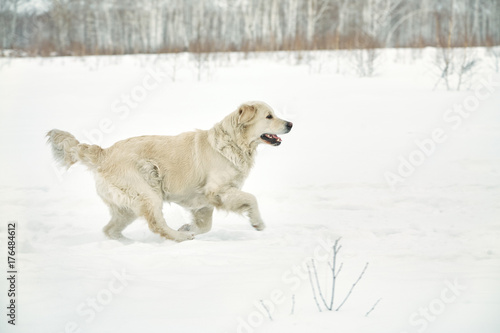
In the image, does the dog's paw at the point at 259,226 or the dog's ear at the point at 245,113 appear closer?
the dog's paw at the point at 259,226

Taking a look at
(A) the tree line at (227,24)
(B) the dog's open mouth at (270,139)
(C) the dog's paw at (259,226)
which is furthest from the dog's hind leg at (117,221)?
(A) the tree line at (227,24)

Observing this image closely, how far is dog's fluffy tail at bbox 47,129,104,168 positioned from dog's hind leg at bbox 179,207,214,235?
1.22 m

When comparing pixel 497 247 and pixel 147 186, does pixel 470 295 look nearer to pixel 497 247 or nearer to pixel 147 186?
pixel 497 247

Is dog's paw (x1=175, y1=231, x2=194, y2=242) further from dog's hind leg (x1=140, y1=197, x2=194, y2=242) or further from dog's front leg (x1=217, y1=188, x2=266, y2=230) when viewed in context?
dog's front leg (x1=217, y1=188, x2=266, y2=230)

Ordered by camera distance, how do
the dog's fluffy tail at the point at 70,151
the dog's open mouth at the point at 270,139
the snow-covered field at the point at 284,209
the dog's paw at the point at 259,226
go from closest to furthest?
the snow-covered field at the point at 284,209
the dog's fluffy tail at the point at 70,151
the dog's paw at the point at 259,226
the dog's open mouth at the point at 270,139

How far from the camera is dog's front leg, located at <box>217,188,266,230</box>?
17.3ft

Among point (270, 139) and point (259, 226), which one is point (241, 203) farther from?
point (270, 139)

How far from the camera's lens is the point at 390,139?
9805 mm

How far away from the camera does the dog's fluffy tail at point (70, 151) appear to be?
5.27 m

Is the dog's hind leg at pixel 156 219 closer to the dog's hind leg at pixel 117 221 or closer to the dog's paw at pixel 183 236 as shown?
the dog's paw at pixel 183 236

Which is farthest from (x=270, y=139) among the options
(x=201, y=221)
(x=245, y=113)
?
(x=201, y=221)

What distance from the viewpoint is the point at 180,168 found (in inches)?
215

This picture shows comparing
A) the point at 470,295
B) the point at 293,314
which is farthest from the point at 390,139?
the point at 293,314

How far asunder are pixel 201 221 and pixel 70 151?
5.27 feet
